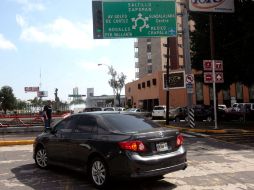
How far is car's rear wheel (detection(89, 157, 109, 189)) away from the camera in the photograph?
8.05 metres

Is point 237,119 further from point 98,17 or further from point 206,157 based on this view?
point 206,157

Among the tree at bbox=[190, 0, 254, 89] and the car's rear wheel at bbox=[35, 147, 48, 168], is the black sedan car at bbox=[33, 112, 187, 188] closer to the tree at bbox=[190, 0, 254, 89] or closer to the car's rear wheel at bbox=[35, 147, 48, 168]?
the car's rear wheel at bbox=[35, 147, 48, 168]

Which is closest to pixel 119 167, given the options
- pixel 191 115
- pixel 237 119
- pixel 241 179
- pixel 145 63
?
pixel 241 179

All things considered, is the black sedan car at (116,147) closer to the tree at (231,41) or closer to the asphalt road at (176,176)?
the asphalt road at (176,176)

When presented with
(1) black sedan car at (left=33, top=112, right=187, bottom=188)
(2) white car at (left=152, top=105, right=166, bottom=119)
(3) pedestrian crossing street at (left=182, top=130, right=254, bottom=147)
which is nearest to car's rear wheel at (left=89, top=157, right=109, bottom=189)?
(1) black sedan car at (left=33, top=112, right=187, bottom=188)

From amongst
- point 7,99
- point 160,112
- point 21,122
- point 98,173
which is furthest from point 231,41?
point 7,99

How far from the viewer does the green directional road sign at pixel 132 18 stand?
24.5 meters

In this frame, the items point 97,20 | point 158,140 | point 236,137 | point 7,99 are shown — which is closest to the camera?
point 158,140

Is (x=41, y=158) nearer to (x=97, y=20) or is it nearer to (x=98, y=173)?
(x=98, y=173)

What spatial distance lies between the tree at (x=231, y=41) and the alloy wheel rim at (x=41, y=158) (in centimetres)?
1761

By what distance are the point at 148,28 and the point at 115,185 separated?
57.4 ft

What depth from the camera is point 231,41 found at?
28.6 meters

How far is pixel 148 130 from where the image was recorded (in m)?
8.39

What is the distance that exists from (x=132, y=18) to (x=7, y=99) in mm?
98740
